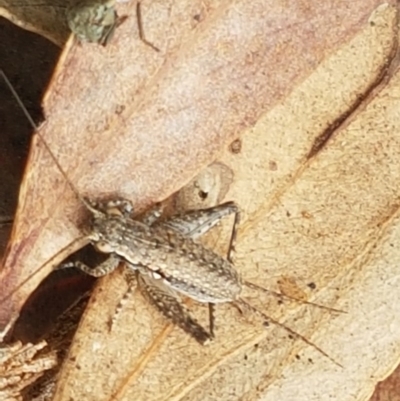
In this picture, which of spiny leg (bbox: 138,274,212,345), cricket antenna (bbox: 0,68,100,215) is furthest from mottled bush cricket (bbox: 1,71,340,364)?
cricket antenna (bbox: 0,68,100,215)

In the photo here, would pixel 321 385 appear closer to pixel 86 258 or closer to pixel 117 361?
pixel 117 361

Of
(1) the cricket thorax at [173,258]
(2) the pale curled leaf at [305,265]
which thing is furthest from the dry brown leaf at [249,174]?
(1) the cricket thorax at [173,258]

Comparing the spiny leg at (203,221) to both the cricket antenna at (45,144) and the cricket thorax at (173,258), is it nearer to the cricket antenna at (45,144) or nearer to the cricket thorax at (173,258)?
the cricket thorax at (173,258)

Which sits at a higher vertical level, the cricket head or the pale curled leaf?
the cricket head

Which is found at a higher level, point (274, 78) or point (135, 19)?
point (135, 19)

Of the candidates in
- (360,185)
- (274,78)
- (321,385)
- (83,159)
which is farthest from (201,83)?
(321,385)

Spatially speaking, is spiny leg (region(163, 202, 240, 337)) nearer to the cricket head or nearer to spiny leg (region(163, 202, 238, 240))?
spiny leg (region(163, 202, 238, 240))
